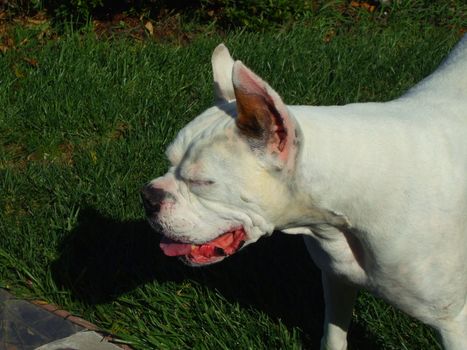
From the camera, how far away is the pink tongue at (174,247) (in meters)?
3.34

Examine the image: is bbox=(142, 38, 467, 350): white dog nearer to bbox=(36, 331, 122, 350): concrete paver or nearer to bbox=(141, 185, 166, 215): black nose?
bbox=(141, 185, 166, 215): black nose

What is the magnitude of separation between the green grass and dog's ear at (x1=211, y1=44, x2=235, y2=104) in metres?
1.28

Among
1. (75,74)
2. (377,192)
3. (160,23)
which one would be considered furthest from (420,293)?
(160,23)

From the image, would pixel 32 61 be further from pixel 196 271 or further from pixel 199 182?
pixel 199 182

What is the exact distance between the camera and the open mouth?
3.25 m

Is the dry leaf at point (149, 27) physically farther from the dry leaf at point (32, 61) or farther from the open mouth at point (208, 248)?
the open mouth at point (208, 248)

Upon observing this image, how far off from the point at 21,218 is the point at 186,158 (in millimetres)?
2052

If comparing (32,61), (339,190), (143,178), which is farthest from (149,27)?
(339,190)

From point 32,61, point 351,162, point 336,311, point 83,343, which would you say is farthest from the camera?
point 32,61

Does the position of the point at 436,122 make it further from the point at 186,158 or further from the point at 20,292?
the point at 20,292

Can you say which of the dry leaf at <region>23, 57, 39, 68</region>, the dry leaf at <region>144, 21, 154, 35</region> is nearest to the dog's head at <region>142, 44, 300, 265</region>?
the dry leaf at <region>23, 57, 39, 68</region>

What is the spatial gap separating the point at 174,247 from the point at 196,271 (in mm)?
1194

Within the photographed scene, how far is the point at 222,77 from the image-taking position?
3361 mm

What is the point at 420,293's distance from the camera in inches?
128
